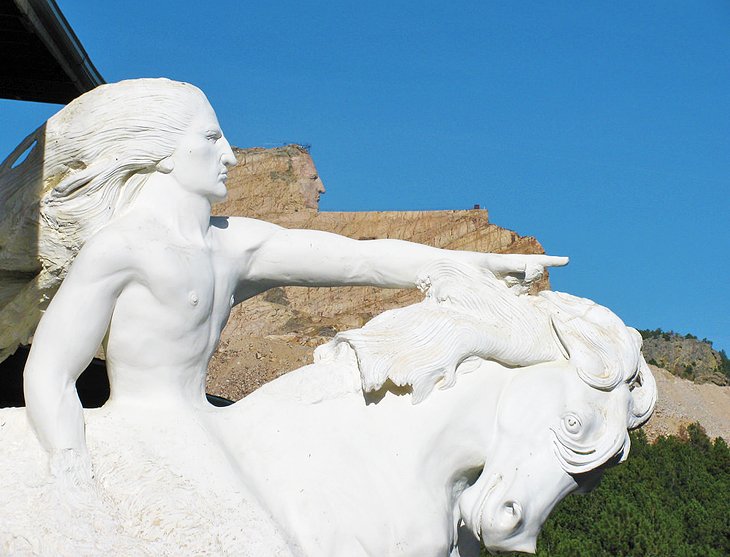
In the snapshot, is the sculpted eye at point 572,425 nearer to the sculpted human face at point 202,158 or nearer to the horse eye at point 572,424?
the horse eye at point 572,424

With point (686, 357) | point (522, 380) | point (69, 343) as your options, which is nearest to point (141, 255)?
point (69, 343)

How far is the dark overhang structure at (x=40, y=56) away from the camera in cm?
448

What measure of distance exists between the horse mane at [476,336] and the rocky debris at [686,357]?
35.8 m

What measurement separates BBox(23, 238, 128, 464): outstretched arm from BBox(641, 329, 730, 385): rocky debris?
36396mm

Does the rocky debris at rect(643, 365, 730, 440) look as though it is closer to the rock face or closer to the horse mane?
the rock face

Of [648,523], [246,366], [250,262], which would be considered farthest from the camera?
[246,366]

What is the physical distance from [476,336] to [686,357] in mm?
40786

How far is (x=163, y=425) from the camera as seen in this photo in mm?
2783

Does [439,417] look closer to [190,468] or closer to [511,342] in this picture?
[511,342]

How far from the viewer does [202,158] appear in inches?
115

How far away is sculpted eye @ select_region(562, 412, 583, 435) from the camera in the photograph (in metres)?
2.83

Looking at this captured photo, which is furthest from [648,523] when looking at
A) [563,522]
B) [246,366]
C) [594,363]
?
[594,363]

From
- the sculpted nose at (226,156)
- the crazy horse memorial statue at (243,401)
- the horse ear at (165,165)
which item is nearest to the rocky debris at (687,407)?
the crazy horse memorial statue at (243,401)

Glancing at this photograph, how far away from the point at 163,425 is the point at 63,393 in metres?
0.25
